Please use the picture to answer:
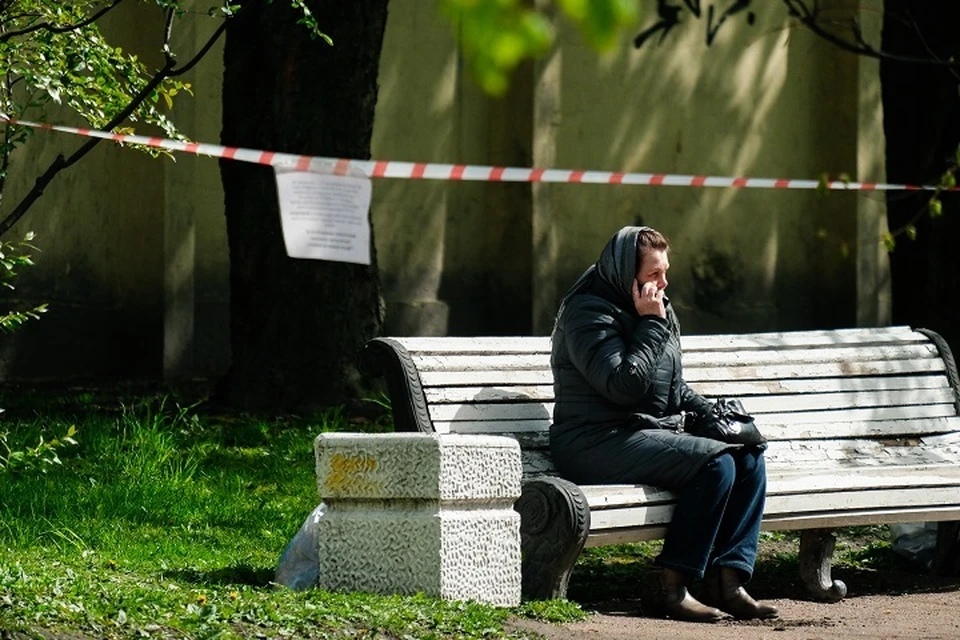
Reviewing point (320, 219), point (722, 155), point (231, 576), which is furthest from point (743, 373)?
point (722, 155)

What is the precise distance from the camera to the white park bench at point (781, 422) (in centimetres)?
591

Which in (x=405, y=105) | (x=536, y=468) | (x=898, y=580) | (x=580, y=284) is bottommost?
(x=898, y=580)

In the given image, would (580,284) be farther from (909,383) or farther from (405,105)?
(405,105)

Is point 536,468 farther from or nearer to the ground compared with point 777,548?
farther from the ground

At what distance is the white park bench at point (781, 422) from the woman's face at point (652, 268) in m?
0.64

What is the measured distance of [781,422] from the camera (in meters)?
7.14

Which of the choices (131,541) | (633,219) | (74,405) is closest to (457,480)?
(131,541)

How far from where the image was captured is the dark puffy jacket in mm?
6078

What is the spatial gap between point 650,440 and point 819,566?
1144 millimetres

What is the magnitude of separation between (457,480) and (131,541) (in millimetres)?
1968

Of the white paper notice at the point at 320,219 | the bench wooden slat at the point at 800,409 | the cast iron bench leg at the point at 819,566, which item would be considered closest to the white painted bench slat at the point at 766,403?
the bench wooden slat at the point at 800,409

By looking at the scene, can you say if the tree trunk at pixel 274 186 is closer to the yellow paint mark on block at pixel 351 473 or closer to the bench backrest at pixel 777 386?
the bench backrest at pixel 777 386

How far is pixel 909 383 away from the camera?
771 cm

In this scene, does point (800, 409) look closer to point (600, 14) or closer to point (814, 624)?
point (814, 624)
